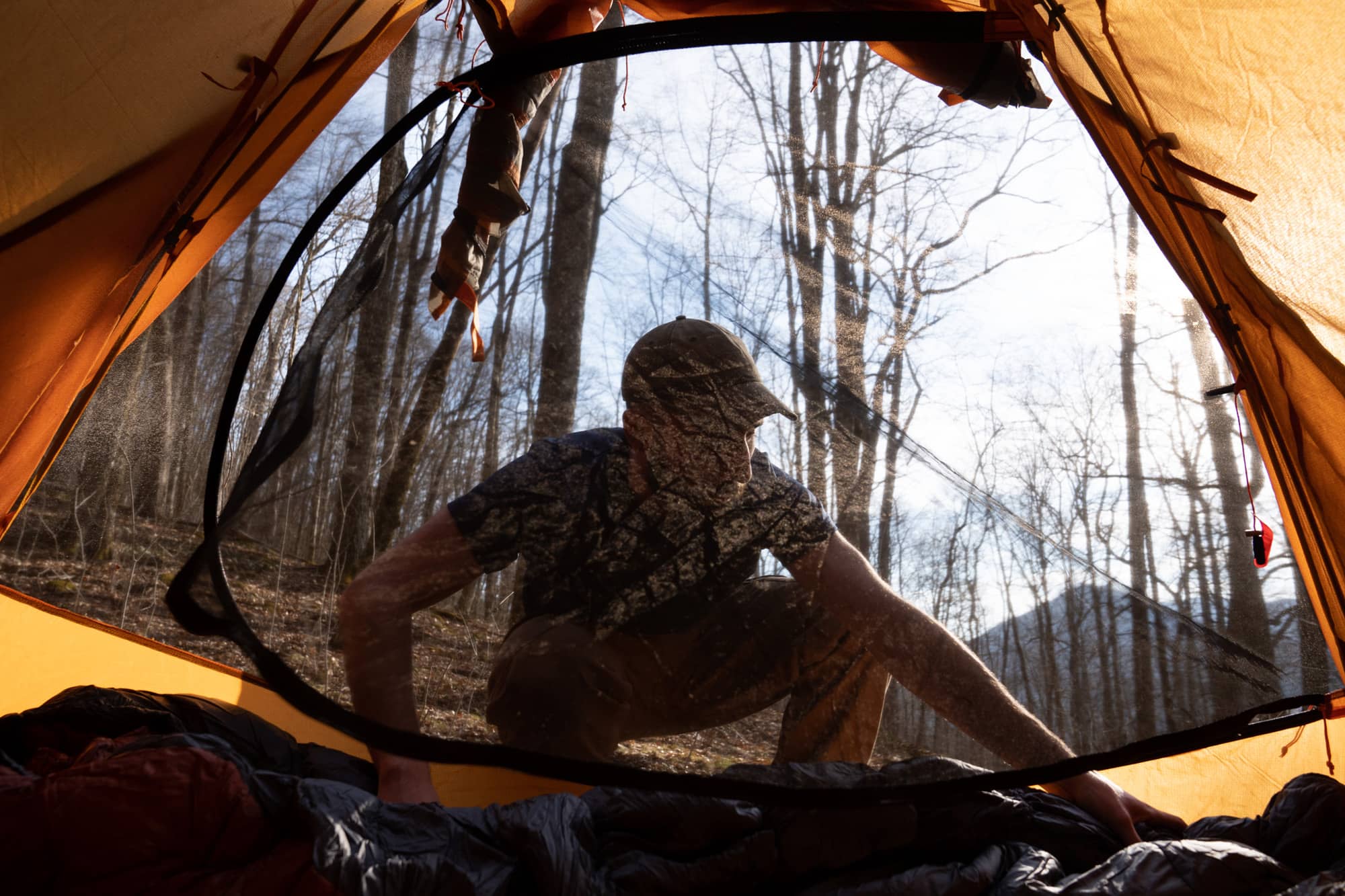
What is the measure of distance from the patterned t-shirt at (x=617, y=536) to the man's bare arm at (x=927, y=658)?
45mm

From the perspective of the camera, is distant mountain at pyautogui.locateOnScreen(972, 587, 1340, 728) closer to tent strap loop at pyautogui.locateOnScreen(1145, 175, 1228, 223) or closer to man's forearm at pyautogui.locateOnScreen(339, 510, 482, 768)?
tent strap loop at pyautogui.locateOnScreen(1145, 175, 1228, 223)

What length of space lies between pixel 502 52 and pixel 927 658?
1080 millimetres

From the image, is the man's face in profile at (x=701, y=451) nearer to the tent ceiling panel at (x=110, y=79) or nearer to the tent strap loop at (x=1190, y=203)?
the tent strap loop at (x=1190, y=203)

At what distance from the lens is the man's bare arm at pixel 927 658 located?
3.73ft

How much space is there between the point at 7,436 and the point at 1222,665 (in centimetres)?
168

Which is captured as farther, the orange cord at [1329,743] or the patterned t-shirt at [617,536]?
the orange cord at [1329,743]

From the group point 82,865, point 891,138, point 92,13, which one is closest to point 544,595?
point 82,865

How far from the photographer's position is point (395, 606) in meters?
1.17

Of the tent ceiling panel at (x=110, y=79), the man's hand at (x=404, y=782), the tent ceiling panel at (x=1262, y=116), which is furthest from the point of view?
the man's hand at (x=404, y=782)

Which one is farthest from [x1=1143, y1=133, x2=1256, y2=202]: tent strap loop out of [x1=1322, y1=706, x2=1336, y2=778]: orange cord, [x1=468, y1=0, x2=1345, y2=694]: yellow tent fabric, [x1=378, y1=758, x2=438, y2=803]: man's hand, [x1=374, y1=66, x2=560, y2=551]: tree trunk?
[x1=378, y1=758, x2=438, y2=803]: man's hand

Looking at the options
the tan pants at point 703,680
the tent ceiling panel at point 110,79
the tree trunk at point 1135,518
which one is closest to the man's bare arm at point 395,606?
the tan pants at point 703,680

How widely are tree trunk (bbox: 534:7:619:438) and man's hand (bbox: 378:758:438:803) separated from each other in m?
0.53

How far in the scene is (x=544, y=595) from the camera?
1.14 m

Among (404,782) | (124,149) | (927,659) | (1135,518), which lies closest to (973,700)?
(927,659)
